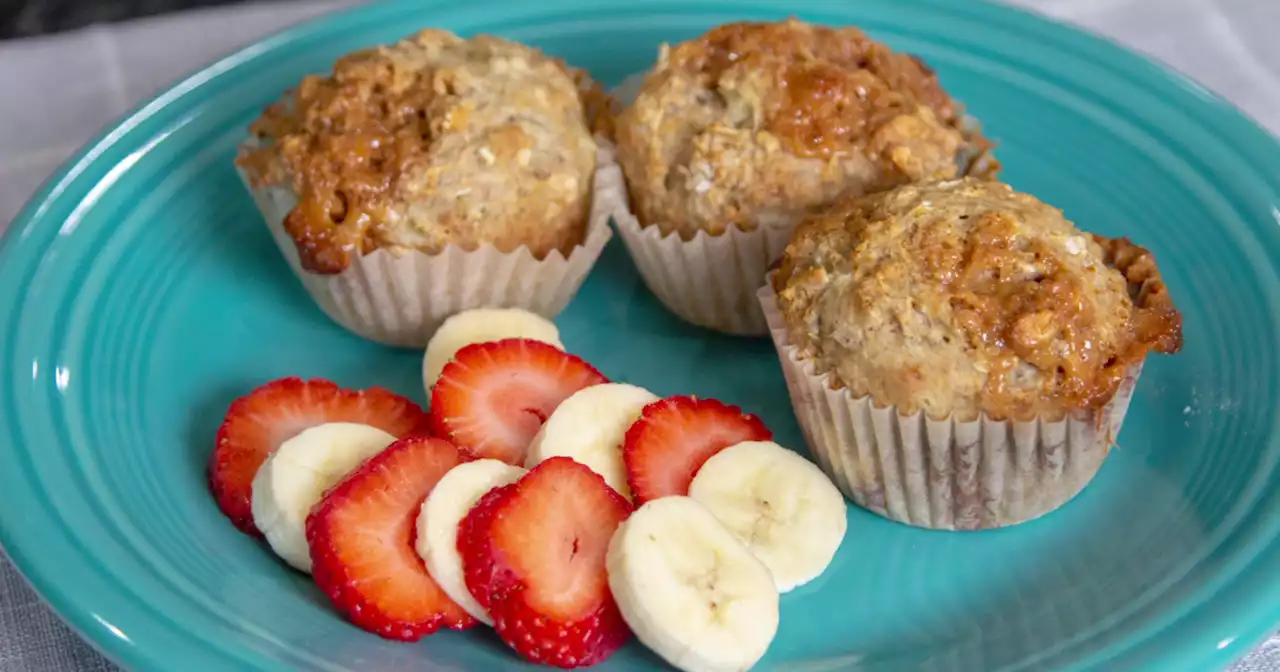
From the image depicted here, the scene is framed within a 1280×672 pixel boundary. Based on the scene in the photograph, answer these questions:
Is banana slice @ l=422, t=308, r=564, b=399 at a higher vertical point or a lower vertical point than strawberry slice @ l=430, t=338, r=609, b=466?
lower

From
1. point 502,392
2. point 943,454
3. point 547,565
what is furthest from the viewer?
point 502,392

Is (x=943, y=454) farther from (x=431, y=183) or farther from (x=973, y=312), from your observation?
(x=431, y=183)

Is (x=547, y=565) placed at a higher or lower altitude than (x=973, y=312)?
lower

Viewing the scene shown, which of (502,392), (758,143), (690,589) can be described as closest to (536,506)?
(690,589)

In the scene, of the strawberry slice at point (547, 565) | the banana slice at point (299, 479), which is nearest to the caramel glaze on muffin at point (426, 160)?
the banana slice at point (299, 479)

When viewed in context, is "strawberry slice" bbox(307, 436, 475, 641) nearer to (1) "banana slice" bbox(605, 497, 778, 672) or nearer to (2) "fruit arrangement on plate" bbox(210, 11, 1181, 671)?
(2) "fruit arrangement on plate" bbox(210, 11, 1181, 671)

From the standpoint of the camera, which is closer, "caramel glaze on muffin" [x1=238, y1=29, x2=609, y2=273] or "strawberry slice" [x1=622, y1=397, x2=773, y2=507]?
"strawberry slice" [x1=622, y1=397, x2=773, y2=507]

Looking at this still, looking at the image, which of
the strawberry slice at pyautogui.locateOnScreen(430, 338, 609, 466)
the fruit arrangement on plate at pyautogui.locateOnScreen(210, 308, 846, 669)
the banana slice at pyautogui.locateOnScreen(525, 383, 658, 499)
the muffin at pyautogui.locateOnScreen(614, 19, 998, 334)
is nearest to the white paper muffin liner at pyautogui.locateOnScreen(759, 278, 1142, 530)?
the fruit arrangement on plate at pyautogui.locateOnScreen(210, 308, 846, 669)
